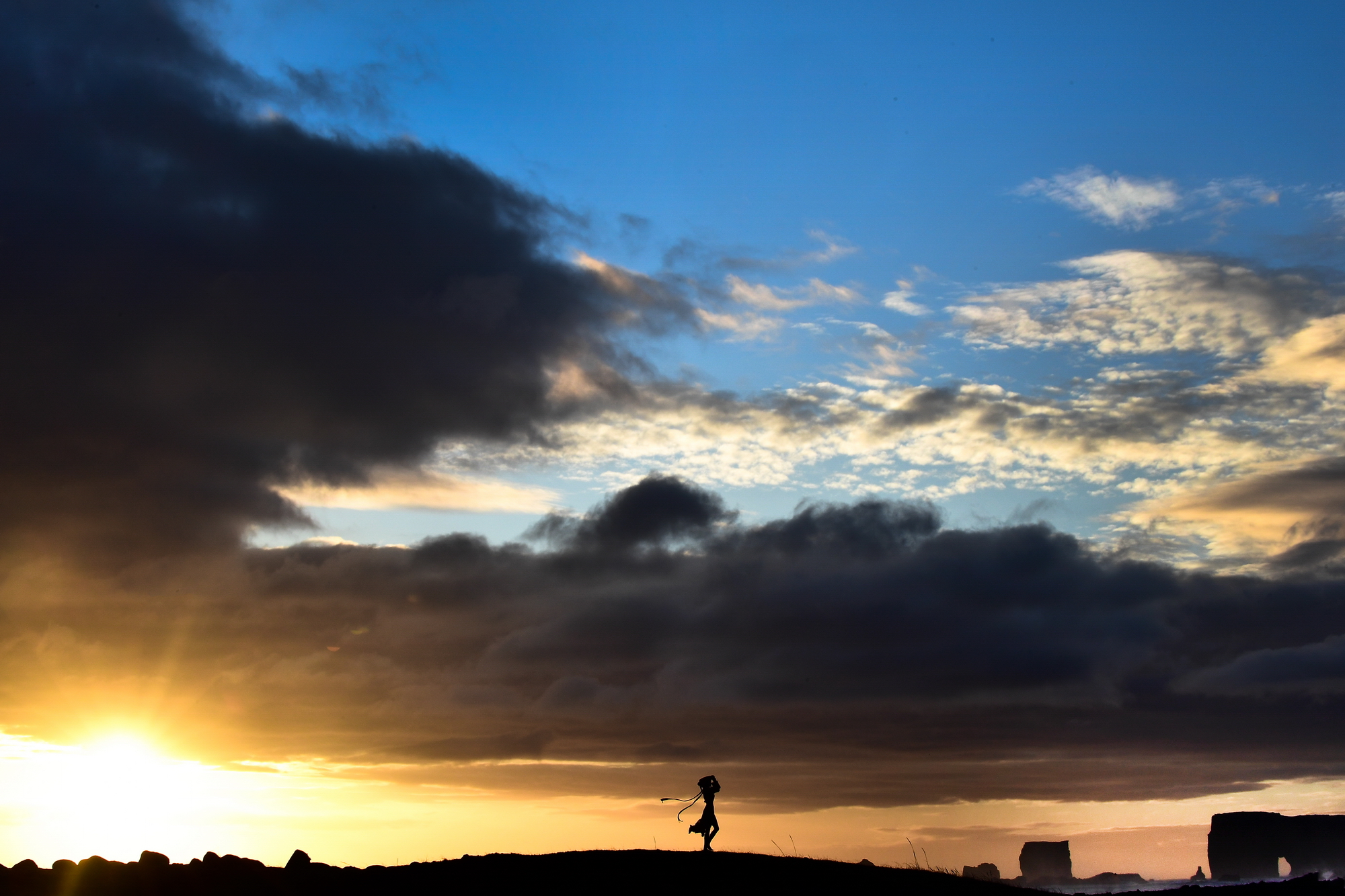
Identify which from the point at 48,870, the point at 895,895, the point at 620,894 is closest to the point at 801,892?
the point at 895,895

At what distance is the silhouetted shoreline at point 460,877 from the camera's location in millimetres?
39375

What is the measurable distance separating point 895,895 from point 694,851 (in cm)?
911

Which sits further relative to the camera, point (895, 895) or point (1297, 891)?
point (1297, 891)

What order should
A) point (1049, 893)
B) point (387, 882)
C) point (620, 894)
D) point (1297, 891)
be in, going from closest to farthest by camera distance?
point (620, 894)
point (387, 882)
point (1049, 893)
point (1297, 891)

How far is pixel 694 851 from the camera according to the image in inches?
1767

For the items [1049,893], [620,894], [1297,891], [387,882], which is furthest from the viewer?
[1297,891]

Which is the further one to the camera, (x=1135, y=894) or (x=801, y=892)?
(x=1135, y=894)

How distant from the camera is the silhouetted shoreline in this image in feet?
129

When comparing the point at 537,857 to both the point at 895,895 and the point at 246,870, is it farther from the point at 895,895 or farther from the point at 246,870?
the point at 895,895

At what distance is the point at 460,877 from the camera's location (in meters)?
40.8

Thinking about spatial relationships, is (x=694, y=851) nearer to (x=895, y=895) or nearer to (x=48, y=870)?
(x=895, y=895)

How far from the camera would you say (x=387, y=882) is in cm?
4038

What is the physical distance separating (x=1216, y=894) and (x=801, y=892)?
19290 millimetres

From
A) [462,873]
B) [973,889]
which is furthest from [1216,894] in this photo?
[462,873]
